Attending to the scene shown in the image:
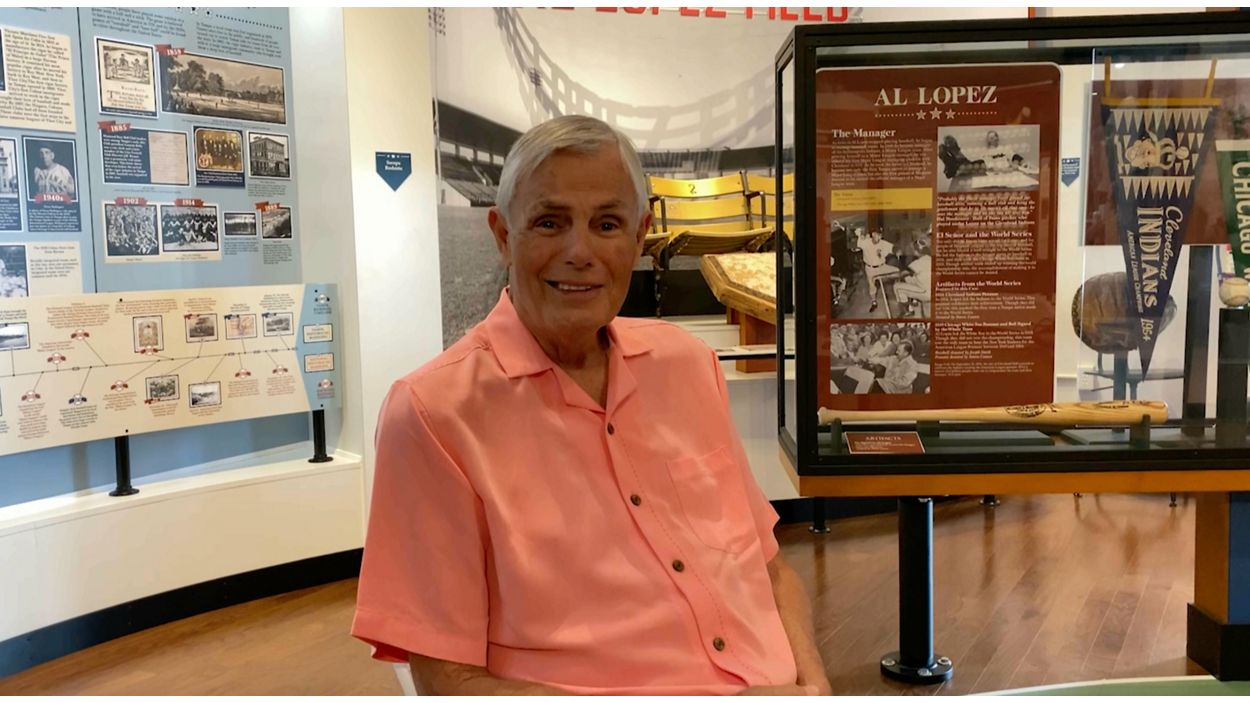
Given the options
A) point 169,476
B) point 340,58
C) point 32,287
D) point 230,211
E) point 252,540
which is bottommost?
point 252,540

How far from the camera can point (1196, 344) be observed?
9.34 feet

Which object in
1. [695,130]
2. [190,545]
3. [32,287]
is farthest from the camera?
[695,130]

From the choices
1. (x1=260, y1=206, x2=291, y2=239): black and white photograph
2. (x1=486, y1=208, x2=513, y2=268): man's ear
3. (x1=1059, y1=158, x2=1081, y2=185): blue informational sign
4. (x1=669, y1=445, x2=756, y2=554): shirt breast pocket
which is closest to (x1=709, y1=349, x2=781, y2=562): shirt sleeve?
(x1=669, y1=445, x2=756, y2=554): shirt breast pocket

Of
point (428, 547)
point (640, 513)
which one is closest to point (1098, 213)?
point (640, 513)

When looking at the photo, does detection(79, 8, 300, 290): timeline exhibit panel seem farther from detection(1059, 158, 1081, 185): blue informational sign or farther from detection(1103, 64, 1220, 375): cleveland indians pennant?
detection(1103, 64, 1220, 375): cleveland indians pennant

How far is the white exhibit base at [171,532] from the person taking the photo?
357cm

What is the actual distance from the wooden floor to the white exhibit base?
199 mm

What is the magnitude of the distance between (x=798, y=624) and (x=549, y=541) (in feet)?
1.57

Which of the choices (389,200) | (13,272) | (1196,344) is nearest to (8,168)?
(13,272)

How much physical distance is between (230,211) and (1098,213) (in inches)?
140

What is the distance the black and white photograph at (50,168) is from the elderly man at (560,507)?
3074 millimetres

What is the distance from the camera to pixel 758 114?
677cm

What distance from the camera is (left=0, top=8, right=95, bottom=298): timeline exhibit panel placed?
361cm

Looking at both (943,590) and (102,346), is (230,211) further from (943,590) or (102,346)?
(943,590)
